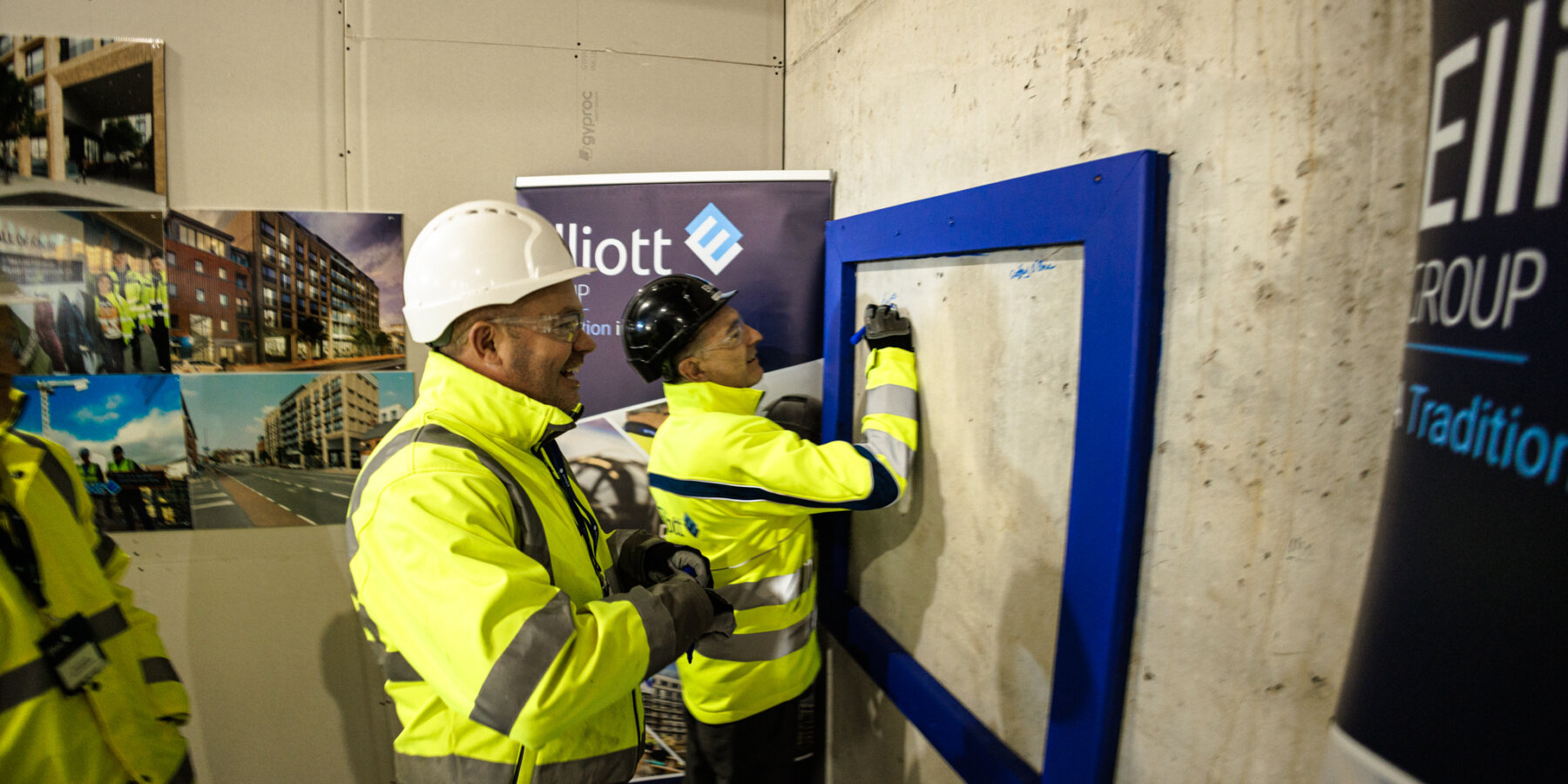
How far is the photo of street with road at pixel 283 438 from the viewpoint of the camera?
223 centimetres

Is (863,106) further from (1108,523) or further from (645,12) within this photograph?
(1108,523)

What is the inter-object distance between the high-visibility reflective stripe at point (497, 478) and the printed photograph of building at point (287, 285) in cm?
161

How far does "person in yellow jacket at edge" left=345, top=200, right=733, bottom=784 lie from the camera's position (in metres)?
0.80

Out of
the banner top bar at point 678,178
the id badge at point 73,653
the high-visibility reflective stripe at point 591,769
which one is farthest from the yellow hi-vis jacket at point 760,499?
the id badge at point 73,653

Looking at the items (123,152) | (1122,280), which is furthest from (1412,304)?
(123,152)

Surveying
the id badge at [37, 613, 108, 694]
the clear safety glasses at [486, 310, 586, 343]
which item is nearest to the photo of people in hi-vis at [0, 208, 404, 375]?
the id badge at [37, 613, 108, 694]

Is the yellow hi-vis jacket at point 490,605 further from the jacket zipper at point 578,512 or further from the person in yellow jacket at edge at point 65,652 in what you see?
the person in yellow jacket at edge at point 65,652

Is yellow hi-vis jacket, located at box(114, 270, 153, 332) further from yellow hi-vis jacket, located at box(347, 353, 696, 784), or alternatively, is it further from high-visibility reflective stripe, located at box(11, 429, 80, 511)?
yellow hi-vis jacket, located at box(347, 353, 696, 784)

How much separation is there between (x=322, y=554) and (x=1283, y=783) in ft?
9.57

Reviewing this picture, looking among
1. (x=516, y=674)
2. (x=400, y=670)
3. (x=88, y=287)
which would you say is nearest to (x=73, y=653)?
(x=400, y=670)

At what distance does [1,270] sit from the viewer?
2.07 metres

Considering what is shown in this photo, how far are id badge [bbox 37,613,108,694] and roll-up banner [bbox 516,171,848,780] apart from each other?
48.5 inches

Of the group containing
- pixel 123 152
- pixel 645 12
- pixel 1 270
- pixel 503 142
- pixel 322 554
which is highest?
pixel 645 12

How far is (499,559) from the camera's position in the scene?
33.2 inches
